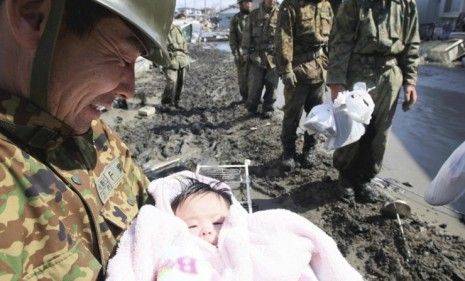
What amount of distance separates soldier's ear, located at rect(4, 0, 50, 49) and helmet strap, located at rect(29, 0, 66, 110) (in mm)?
27

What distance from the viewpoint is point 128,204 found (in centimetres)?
147

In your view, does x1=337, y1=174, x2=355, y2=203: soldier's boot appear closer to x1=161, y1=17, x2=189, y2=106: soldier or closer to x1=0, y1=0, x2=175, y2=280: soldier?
x1=0, y1=0, x2=175, y2=280: soldier

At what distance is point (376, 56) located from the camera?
13.0 ft

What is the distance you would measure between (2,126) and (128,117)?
25.7 feet

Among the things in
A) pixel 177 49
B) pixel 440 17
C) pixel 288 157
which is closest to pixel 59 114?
pixel 288 157

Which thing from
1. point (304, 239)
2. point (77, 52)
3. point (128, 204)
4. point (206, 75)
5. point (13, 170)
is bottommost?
point (206, 75)

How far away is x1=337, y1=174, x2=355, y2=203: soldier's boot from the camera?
170 inches

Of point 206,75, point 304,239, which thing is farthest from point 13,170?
point 206,75

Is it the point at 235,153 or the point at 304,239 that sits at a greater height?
the point at 304,239

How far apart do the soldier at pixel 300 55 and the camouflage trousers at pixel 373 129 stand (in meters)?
0.99

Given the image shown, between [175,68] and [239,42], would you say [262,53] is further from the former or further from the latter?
[175,68]

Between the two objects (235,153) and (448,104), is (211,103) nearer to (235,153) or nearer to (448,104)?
(235,153)

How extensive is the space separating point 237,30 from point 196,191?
27.2 feet

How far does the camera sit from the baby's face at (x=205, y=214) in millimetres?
1732
